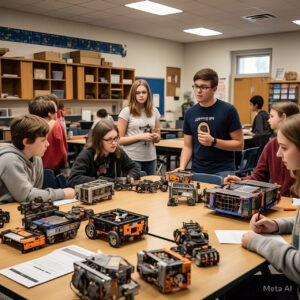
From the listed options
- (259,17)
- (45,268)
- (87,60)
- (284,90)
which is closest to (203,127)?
(45,268)

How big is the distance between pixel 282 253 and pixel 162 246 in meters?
0.48

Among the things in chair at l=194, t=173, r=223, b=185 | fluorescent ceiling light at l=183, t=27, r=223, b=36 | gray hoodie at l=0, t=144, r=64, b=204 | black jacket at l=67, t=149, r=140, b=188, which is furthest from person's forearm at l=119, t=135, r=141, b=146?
fluorescent ceiling light at l=183, t=27, r=223, b=36

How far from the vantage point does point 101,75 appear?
28.6ft

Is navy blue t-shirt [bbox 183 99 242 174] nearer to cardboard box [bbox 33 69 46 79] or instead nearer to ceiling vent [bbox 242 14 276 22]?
cardboard box [bbox 33 69 46 79]

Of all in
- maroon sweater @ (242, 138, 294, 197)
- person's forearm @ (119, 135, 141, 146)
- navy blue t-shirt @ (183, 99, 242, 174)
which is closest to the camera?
maroon sweater @ (242, 138, 294, 197)

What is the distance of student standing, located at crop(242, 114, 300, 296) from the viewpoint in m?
1.28

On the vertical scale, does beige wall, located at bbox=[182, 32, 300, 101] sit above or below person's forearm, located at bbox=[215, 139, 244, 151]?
above

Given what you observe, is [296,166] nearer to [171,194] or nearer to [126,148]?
[171,194]

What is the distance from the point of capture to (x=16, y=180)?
214 cm

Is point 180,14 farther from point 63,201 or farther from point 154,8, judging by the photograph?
point 63,201

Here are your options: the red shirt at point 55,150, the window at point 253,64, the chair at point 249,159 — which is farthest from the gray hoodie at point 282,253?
the window at point 253,64

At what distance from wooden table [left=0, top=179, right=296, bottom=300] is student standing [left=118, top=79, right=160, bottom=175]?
1149 millimetres

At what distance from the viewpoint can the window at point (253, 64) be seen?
10.1 m

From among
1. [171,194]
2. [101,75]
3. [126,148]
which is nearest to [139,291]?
[171,194]
